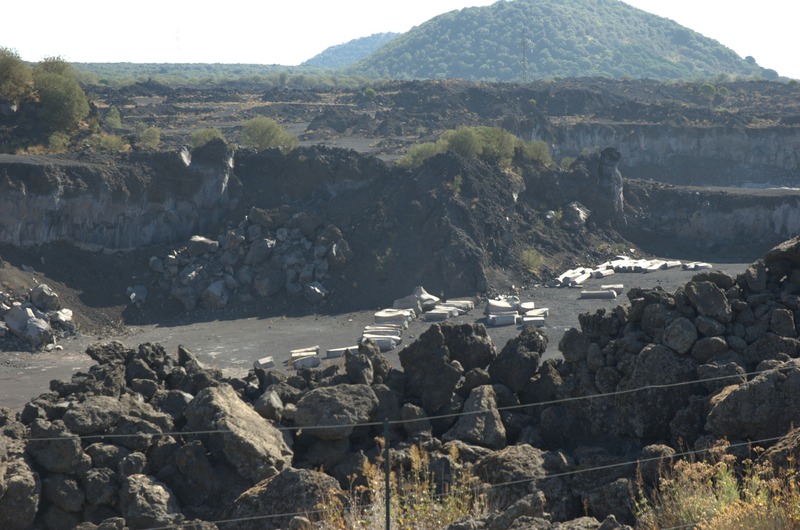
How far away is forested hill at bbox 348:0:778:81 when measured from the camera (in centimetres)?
17188

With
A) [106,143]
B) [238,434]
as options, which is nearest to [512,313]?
[238,434]

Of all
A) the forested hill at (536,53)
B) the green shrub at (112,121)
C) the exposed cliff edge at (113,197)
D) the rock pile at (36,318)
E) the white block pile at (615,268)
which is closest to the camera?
the rock pile at (36,318)

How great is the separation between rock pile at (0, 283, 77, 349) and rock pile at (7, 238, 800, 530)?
43.3 feet

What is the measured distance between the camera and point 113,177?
123 feet

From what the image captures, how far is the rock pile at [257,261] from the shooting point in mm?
35562

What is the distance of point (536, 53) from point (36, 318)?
160477 mm

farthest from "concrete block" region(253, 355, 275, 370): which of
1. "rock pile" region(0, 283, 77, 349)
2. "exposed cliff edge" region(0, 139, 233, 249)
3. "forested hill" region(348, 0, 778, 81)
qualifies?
"forested hill" region(348, 0, 778, 81)

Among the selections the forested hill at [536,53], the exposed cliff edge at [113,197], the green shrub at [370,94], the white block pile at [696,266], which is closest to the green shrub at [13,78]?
the exposed cliff edge at [113,197]

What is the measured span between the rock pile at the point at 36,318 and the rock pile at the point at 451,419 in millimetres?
13206

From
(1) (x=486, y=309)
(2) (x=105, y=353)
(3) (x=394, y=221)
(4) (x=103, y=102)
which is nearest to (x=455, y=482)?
(2) (x=105, y=353)

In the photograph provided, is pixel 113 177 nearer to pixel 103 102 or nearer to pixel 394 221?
pixel 394 221

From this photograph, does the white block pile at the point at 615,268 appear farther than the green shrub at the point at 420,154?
No

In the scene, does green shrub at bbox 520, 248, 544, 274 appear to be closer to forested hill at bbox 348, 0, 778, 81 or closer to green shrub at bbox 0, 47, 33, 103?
green shrub at bbox 0, 47, 33, 103

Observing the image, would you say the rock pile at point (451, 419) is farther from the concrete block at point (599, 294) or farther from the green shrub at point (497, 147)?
the green shrub at point (497, 147)
